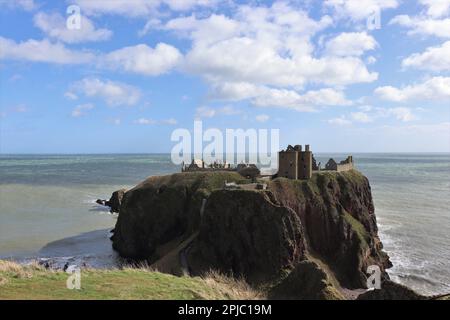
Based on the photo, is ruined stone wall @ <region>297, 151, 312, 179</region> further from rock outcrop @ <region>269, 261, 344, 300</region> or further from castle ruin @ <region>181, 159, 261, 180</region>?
rock outcrop @ <region>269, 261, 344, 300</region>

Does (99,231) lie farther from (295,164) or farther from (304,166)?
(304,166)

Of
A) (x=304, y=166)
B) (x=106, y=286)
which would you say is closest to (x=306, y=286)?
(x=106, y=286)

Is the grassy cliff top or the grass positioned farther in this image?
the grassy cliff top

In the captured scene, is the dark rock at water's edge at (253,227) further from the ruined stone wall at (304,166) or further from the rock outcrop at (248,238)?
the ruined stone wall at (304,166)

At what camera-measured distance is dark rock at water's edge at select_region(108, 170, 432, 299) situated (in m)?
48.3

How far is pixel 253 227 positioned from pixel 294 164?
50.7ft

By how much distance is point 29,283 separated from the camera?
18.3 m

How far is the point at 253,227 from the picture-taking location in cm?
4931

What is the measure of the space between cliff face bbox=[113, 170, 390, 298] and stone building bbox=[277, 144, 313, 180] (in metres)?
1.93

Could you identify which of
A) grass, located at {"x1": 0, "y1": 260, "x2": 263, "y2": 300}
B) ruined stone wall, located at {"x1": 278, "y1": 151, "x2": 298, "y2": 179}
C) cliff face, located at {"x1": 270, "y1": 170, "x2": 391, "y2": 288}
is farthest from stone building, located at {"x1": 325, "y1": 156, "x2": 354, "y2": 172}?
grass, located at {"x1": 0, "y1": 260, "x2": 263, "y2": 300}

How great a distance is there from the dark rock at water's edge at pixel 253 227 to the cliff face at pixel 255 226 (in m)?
0.12
